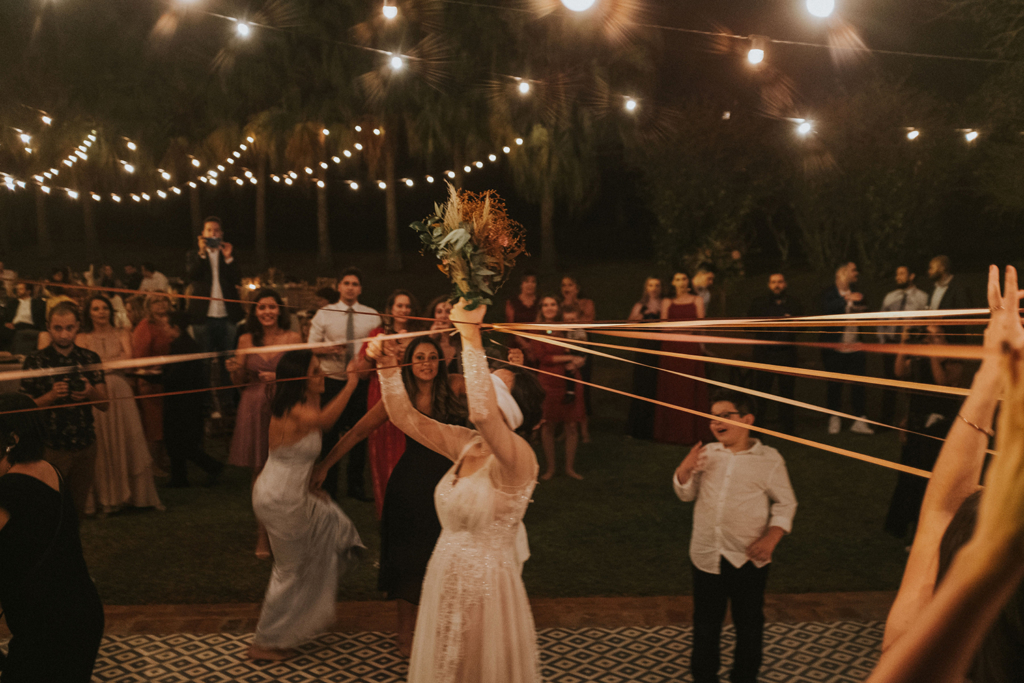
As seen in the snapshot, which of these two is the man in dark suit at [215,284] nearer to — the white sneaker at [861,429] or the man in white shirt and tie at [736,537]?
the man in white shirt and tie at [736,537]

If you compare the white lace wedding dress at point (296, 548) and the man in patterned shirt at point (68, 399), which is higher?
the man in patterned shirt at point (68, 399)

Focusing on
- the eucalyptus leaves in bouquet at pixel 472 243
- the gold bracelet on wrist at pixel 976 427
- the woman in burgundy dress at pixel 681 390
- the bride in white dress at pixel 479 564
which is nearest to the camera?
the gold bracelet on wrist at pixel 976 427

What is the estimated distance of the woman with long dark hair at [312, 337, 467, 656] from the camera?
4.09 meters

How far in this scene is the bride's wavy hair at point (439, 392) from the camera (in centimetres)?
427

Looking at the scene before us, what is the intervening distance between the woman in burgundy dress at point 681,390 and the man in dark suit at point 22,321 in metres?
7.24

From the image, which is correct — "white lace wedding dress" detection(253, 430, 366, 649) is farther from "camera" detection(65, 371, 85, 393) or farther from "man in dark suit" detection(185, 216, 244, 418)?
"man in dark suit" detection(185, 216, 244, 418)

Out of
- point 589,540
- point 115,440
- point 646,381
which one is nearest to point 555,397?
point 589,540

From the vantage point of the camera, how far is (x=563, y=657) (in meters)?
4.29

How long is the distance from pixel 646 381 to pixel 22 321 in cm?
819

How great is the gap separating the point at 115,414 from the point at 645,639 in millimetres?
4848

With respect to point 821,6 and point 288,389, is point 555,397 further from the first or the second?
point 821,6

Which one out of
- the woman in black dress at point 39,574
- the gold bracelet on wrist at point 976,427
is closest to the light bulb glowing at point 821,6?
the gold bracelet on wrist at point 976,427

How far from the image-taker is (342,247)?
26.2 metres

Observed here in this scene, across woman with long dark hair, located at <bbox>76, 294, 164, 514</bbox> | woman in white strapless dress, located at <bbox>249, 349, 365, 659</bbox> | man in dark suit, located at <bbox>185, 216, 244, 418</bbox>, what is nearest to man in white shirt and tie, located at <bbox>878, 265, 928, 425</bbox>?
woman in white strapless dress, located at <bbox>249, 349, 365, 659</bbox>
